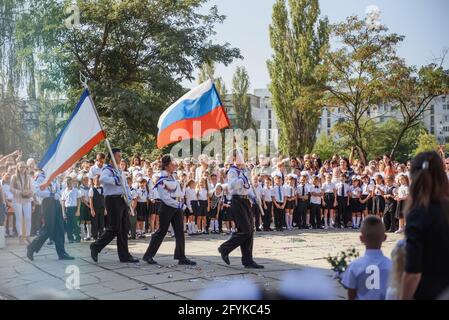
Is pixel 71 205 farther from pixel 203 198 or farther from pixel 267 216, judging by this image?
pixel 267 216

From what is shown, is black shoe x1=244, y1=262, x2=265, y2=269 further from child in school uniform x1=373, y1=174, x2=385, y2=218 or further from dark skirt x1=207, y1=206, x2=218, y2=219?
child in school uniform x1=373, y1=174, x2=385, y2=218

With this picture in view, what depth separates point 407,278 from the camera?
304 cm

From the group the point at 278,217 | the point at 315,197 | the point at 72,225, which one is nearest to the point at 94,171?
the point at 72,225

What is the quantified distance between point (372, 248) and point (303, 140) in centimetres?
1478

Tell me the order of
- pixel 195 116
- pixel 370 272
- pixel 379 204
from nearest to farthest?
pixel 370 272 < pixel 195 116 < pixel 379 204

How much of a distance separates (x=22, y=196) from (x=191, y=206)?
4048 mm

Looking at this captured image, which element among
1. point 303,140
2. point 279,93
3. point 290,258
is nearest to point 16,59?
point 279,93

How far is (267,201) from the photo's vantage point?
575 inches

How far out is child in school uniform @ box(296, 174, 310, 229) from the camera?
15.1m

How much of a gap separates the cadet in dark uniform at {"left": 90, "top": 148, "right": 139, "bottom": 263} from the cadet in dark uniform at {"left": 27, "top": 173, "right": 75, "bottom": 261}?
0.66m

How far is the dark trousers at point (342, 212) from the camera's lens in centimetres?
1545

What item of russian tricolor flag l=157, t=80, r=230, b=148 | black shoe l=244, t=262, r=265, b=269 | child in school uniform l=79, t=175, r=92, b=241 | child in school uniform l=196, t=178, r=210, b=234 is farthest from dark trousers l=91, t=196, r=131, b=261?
child in school uniform l=196, t=178, r=210, b=234

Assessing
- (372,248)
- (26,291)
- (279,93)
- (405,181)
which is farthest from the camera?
(279,93)

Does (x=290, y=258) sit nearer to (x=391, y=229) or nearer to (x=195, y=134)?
(x=195, y=134)
